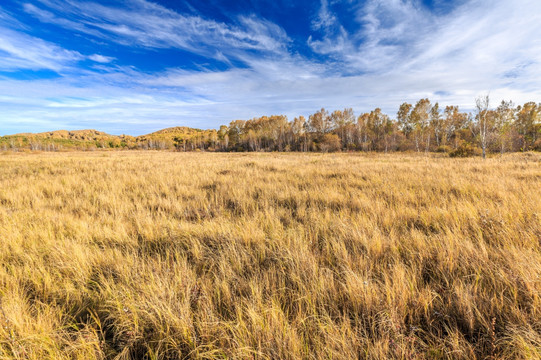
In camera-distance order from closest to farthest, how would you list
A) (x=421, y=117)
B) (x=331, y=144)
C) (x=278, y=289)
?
(x=278, y=289), (x=421, y=117), (x=331, y=144)

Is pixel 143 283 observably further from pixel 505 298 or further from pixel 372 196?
pixel 372 196

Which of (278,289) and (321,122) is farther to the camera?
(321,122)

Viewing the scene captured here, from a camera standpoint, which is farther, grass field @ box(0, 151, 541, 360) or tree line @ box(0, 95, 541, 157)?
tree line @ box(0, 95, 541, 157)

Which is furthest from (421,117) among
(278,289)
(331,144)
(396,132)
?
(278,289)

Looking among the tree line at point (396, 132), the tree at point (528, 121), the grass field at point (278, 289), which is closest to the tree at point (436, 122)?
the tree line at point (396, 132)

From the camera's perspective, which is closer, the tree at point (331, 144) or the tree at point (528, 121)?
the tree at point (528, 121)

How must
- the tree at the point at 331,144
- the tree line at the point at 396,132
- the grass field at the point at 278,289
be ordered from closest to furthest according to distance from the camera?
the grass field at the point at 278,289
the tree line at the point at 396,132
the tree at the point at 331,144

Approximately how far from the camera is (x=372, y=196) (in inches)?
195

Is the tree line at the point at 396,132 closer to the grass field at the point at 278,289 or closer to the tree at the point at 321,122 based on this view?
the tree at the point at 321,122

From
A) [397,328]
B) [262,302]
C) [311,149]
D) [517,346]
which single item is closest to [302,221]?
[262,302]

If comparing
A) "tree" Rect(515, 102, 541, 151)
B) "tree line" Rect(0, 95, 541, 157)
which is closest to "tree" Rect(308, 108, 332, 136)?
"tree line" Rect(0, 95, 541, 157)

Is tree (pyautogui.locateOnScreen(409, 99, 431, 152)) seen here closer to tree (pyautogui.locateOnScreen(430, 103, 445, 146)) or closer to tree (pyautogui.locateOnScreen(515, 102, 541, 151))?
tree (pyautogui.locateOnScreen(430, 103, 445, 146))

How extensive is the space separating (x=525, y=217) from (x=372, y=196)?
7.65 ft

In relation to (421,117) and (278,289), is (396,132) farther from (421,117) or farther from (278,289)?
(278,289)
